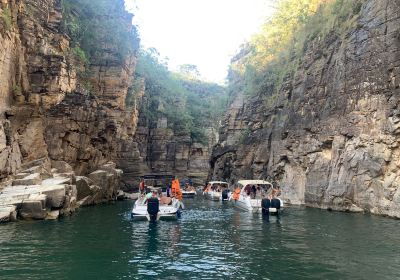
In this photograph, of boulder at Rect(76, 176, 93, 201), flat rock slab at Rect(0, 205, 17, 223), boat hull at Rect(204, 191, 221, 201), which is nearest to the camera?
flat rock slab at Rect(0, 205, 17, 223)

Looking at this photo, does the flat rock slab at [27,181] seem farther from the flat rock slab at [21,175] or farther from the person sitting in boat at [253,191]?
the person sitting in boat at [253,191]

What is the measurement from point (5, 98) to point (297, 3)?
111 ft

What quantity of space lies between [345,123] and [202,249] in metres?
18.7

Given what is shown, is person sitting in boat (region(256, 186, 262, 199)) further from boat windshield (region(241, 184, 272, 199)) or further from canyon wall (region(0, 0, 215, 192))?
canyon wall (region(0, 0, 215, 192))

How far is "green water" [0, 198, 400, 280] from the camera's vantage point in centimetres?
1159

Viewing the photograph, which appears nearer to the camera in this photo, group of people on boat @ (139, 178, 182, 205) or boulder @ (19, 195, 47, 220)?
boulder @ (19, 195, 47, 220)

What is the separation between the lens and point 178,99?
8819 cm

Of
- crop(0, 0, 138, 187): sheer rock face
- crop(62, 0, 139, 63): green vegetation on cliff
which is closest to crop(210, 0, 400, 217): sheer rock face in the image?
crop(0, 0, 138, 187): sheer rock face

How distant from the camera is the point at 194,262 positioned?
42.4 feet

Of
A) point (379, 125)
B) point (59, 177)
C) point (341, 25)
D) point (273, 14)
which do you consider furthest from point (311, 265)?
point (273, 14)

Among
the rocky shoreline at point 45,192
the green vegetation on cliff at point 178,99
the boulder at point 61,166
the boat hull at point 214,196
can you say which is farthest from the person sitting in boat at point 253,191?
the green vegetation on cliff at point 178,99

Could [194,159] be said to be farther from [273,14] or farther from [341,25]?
[341,25]

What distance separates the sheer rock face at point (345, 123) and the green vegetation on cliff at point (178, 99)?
37.2 meters

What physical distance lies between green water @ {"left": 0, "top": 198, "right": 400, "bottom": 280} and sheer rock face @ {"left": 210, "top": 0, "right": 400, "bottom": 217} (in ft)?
13.8
